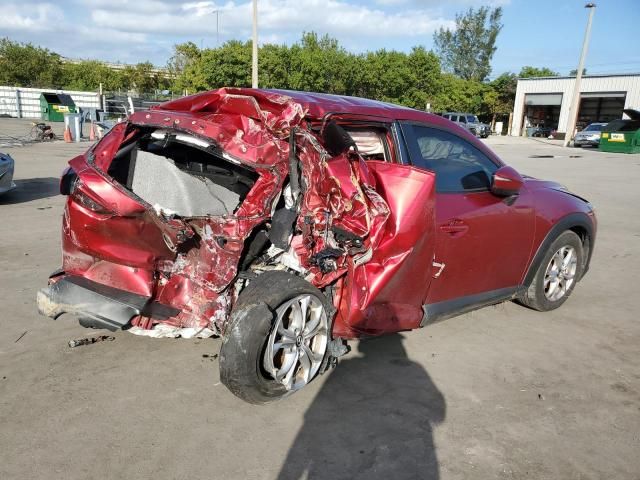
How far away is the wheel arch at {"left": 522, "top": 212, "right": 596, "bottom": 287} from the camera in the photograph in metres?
4.48

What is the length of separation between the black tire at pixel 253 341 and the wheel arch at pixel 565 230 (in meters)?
2.37

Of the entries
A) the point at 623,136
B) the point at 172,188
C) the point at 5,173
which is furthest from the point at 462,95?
the point at 172,188

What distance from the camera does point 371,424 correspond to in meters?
3.03

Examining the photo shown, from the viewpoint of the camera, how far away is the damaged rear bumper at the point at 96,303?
314 cm

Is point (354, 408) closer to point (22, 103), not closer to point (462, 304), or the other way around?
point (462, 304)

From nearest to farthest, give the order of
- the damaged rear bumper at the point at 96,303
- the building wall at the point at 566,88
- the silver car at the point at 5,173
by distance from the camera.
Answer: the damaged rear bumper at the point at 96,303, the silver car at the point at 5,173, the building wall at the point at 566,88

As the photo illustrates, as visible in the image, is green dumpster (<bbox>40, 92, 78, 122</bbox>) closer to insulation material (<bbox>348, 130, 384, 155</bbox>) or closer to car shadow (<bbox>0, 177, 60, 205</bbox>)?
car shadow (<bbox>0, 177, 60, 205</bbox>)

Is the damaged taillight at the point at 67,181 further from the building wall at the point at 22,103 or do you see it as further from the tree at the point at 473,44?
the tree at the point at 473,44

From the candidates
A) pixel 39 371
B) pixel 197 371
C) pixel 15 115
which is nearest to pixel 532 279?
pixel 197 371

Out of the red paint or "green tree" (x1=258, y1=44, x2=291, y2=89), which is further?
"green tree" (x1=258, y1=44, x2=291, y2=89)

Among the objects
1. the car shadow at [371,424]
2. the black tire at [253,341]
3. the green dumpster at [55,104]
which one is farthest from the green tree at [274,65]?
the black tire at [253,341]

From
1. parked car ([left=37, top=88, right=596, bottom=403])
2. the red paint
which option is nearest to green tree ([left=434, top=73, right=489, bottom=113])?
parked car ([left=37, top=88, right=596, bottom=403])

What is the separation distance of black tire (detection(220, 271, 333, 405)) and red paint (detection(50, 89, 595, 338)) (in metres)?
Result: 0.23

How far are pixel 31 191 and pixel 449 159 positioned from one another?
8.85 m
